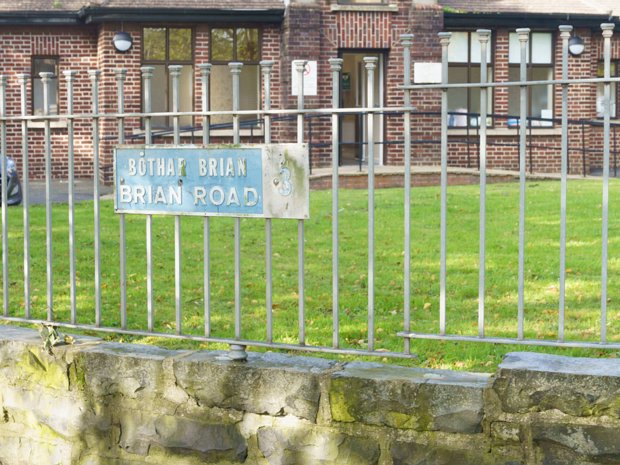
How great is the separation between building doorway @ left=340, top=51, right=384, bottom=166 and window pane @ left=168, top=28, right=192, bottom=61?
3.13 m

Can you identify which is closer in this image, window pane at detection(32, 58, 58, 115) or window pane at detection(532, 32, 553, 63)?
window pane at detection(32, 58, 58, 115)

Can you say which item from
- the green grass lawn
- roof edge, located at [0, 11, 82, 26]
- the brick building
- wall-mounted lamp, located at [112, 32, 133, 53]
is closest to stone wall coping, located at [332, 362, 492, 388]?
the green grass lawn

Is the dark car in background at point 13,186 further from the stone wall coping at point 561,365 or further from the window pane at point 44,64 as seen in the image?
the stone wall coping at point 561,365

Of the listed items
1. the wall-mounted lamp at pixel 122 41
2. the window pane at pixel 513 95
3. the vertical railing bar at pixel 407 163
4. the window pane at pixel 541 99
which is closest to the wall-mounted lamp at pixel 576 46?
the window pane at pixel 541 99

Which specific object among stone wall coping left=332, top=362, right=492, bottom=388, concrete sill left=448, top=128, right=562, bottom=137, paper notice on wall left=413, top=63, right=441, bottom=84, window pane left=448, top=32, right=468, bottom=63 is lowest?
stone wall coping left=332, top=362, right=492, bottom=388

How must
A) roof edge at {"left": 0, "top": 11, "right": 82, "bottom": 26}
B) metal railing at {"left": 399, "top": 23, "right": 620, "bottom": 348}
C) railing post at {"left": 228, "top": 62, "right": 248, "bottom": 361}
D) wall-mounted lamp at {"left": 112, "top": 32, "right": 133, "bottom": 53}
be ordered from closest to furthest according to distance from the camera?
metal railing at {"left": 399, "top": 23, "right": 620, "bottom": 348} < railing post at {"left": 228, "top": 62, "right": 248, "bottom": 361} < wall-mounted lamp at {"left": 112, "top": 32, "right": 133, "bottom": 53} < roof edge at {"left": 0, "top": 11, "right": 82, "bottom": 26}

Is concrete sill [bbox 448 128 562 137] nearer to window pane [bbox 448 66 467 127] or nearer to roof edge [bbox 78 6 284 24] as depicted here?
window pane [bbox 448 66 467 127]

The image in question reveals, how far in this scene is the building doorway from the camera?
22.5 meters

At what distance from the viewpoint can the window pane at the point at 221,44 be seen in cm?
2234

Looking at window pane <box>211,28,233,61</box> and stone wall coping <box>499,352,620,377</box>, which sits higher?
window pane <box>211,28,233,61</box>

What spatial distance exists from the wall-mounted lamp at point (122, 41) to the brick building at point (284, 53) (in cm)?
28

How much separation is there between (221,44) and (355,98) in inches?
126

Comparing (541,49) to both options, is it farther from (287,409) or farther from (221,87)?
(287,409)

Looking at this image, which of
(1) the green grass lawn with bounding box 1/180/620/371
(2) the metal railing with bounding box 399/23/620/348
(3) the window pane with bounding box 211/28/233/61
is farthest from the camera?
(3) the window pane with bounding box 211/28/233/61
